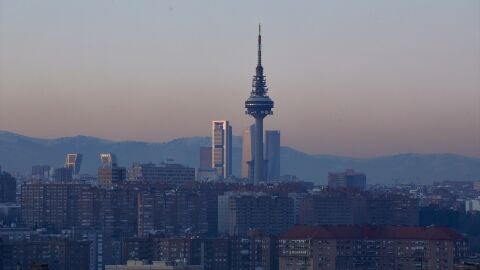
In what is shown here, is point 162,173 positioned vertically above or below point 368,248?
above

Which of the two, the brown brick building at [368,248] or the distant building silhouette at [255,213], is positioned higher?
the distant building silhouette at [255,213]

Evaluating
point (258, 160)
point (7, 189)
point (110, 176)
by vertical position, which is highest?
point (258, 160)

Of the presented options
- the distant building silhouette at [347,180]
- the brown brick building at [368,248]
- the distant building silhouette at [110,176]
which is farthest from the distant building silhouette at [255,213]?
the distant building silhouette at [347,180]

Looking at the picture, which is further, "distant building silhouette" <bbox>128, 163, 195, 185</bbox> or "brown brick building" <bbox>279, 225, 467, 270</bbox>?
"distant building silhouette" <bbox>128, 163, 195, 185</bbox>

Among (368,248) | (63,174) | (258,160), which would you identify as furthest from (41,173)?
(368,248)

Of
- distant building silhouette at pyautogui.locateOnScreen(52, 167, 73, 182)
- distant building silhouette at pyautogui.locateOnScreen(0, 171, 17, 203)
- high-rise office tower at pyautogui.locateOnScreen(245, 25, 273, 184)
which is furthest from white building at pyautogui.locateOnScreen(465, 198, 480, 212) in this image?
distant building silhouette at pyautogui.locateOnScreen(52, 167, 73, 182)

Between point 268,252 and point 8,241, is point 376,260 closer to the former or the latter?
point 268,252

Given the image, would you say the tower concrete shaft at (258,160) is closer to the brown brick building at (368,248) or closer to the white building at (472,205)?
the white building at (472,205)

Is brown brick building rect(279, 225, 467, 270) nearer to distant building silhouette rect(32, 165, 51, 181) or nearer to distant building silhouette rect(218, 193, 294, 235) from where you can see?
distant building silhouette rect(218, 193, 294, 235)

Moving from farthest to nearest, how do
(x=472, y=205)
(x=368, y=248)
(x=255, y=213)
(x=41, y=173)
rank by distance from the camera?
(x=41, y=173), (x=472, y=205), (x=255, y=213), (x=368, y=248)

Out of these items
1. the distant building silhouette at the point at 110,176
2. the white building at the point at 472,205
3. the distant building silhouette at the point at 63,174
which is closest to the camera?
the distant building silhouette at the point at 110,176

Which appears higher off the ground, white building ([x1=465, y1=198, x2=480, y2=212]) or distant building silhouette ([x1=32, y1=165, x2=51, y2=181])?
distant building silhouette ([x1=32, y1=165, x2=51, y2=181])

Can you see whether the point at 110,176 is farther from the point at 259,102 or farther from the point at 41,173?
the point at 41,173

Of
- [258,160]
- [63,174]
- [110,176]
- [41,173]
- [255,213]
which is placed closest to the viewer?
[255,213]
